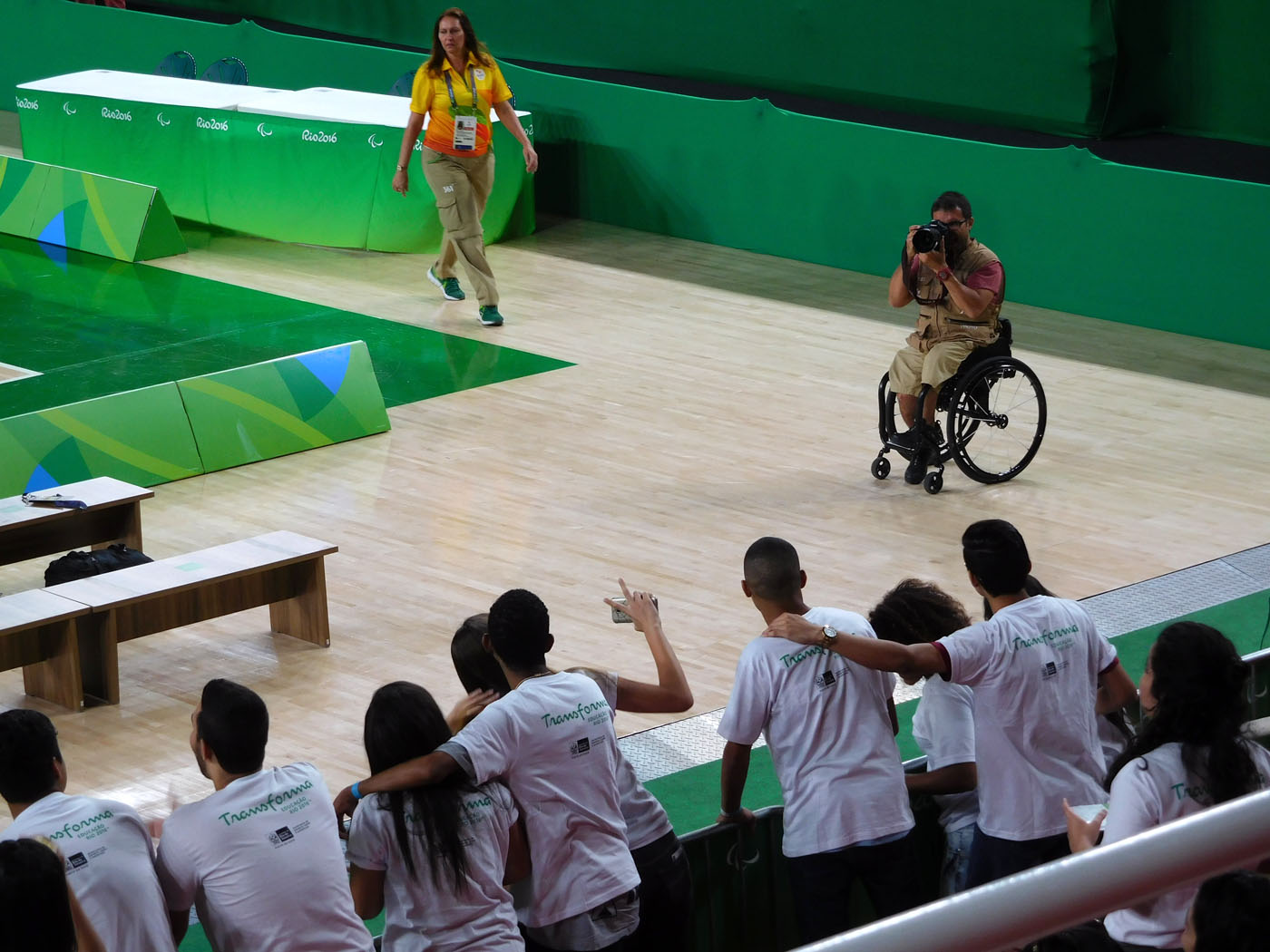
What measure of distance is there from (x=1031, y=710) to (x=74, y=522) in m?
4.64

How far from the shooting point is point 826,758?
12.4 feet

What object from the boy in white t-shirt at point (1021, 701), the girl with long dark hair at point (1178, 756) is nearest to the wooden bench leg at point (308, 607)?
the boy in white t-shirt at point (1021, 701)

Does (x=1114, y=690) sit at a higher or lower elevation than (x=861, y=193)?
lower

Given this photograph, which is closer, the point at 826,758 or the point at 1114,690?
the point at 826,758

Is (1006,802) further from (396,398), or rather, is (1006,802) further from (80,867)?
(396,398)

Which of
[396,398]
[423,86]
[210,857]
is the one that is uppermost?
[423,86]

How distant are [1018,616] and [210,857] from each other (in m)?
1.75

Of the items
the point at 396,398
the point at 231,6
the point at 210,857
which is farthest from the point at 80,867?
the point at 231,6

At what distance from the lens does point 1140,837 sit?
1124 mm

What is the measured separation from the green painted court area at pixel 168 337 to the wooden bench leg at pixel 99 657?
3612mm

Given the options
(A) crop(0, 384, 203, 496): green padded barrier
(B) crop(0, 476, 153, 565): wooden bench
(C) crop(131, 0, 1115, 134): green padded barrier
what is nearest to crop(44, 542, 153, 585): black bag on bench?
(B) crop(0, 476, 153, 565): wooden bench

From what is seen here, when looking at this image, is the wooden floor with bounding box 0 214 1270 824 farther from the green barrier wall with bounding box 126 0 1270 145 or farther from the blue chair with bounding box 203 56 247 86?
the blue chair with bounding box 203 56 247 86

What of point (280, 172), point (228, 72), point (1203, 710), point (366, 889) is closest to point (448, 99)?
point (280, 172)

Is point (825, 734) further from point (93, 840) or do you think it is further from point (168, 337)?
point (168, 337)
